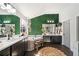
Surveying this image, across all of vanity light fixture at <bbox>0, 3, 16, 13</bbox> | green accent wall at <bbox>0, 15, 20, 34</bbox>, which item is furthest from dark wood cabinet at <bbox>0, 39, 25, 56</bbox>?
vanity light fixture at <bbox>0, 3, 16, 13</bbox>

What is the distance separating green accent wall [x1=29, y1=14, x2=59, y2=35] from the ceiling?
0.07 metres

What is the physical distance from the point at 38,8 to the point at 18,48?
819mm

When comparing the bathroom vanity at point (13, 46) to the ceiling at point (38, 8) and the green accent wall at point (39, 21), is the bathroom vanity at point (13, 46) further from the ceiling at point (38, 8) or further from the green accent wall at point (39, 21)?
the ceiling at point (38, 8)

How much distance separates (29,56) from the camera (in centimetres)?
215

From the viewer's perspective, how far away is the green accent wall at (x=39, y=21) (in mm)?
2180

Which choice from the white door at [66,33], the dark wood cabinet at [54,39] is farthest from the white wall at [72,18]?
the dark wood cabinet at [54,39]

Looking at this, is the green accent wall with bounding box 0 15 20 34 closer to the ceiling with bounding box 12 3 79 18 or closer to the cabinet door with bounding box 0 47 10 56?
the ceiling with bounding box 12 3 79 18

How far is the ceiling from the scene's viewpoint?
6.95 ft

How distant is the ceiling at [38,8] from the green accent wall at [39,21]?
0.23 ft

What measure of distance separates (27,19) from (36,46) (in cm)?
52

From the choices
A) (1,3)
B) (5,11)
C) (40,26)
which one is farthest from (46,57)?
(1,3)

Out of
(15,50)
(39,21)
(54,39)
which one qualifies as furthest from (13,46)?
(54,39)

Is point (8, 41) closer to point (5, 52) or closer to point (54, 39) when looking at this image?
point (5, 52)

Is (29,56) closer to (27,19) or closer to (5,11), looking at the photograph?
(27,19)
